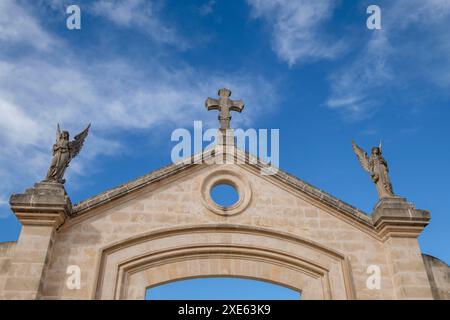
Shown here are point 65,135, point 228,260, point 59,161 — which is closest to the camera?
point 228,260

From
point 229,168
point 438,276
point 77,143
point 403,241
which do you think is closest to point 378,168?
point 403,241

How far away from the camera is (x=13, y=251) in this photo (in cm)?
801

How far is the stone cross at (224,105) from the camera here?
10.7m

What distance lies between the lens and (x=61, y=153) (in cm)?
904

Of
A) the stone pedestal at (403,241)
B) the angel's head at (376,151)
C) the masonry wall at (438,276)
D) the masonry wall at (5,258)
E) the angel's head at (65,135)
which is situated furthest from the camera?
the angel's head at (376,151)

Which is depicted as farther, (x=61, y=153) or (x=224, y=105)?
(x=224, y=105)

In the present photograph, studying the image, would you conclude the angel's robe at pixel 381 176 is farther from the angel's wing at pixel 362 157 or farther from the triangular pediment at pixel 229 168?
the triangular pediment at pixel 229 168

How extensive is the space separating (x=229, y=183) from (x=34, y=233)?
421cm

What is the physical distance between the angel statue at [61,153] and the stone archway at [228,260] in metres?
1.98

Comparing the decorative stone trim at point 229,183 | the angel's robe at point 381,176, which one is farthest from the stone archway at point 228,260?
the angel's robe at point 381,176

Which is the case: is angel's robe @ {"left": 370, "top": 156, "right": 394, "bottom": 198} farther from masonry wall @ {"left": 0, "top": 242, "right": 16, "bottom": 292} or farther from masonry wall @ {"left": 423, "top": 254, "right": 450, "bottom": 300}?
masonry wall @ {"left": 0, "top": 242, "right": 16, "bottom": 292}

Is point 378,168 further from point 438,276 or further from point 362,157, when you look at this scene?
point 438,276

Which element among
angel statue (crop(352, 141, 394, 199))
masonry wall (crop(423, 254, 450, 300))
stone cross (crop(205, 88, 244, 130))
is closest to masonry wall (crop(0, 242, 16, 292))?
stone cross (crop(205, 88, 244, 130))

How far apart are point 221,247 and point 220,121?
137 inches
